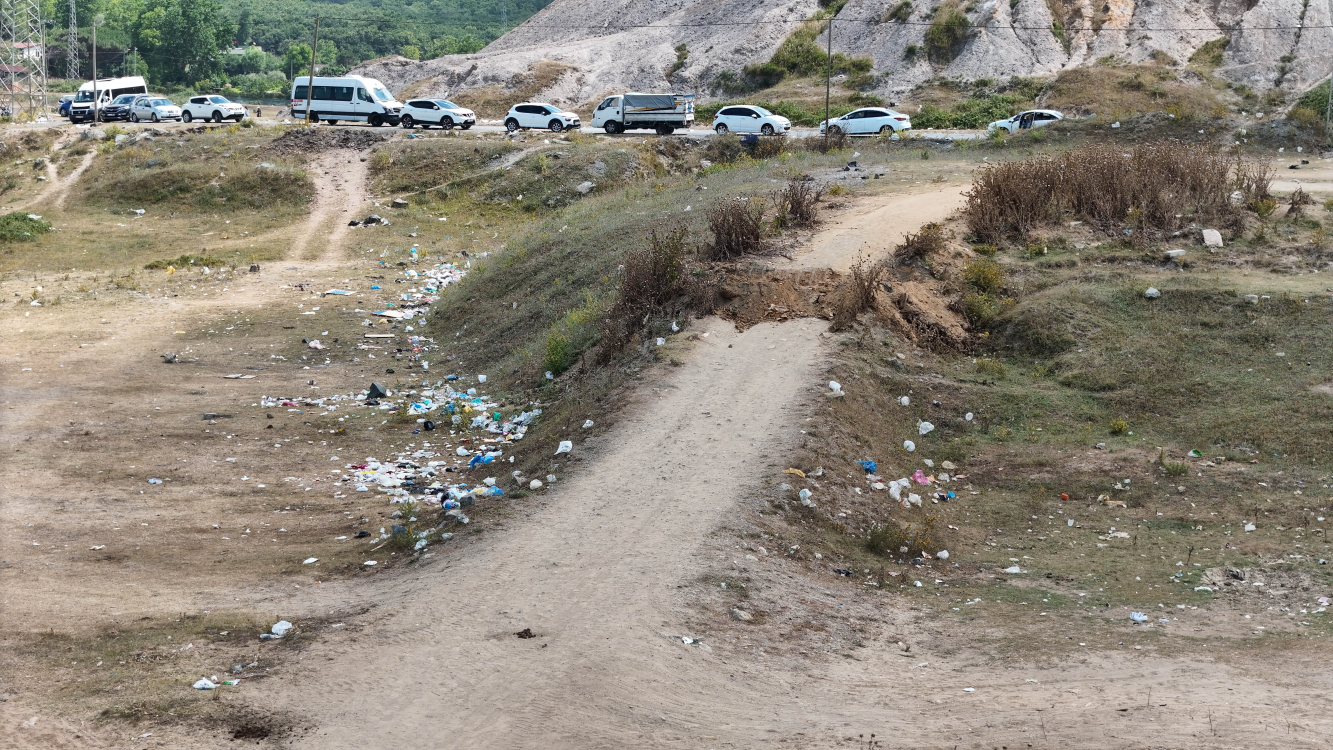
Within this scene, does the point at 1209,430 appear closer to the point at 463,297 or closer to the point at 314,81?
the point at 463,297

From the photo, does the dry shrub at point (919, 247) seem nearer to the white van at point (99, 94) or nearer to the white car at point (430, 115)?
the white car at point (430, 115)

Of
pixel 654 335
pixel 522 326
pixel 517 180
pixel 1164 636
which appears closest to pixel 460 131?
pixel 517 180

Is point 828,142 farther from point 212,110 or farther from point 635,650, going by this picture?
point 212,110

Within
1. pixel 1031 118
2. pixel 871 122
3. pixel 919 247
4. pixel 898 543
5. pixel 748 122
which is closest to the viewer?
pixel 898 543

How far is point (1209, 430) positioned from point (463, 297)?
1268 cm

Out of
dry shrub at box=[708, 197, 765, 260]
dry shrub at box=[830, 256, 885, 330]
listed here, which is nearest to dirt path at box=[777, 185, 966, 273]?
dry shrub at box=[708, 197, 765, 260]

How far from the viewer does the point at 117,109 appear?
1786 inches

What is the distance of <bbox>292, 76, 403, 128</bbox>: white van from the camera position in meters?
39.8

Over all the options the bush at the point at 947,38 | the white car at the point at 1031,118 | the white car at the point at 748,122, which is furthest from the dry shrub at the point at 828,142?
the bush at the point at 947,38

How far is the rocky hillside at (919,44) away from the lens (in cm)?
4200

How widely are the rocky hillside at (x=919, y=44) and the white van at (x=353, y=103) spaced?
1085 cm

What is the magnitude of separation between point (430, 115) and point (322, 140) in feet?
18.0

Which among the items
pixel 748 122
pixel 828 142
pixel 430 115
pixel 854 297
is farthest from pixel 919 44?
pixel 854 297

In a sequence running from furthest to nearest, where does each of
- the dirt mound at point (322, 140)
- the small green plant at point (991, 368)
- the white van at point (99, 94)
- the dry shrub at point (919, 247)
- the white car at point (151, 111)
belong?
the white van at point (99, 94), the white car at point (151, 111), the dirt mound at point (322, 140), the dry shrub at point (919, 247), the small green plant at point (991, 368)
